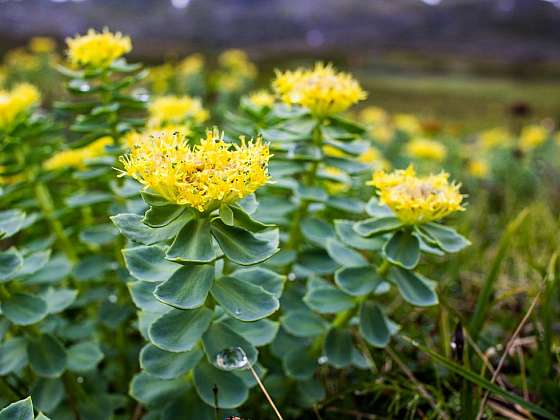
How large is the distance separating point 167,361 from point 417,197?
978mm

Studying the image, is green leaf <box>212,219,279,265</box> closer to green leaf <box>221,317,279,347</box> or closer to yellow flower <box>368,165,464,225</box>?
green leaf <box>221,317,279,347</box>

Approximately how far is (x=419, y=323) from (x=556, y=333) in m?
0.70

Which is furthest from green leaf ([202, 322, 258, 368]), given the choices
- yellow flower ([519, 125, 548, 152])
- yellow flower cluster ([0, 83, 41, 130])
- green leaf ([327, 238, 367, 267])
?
yellow flower ([519, 125, 548, 152])

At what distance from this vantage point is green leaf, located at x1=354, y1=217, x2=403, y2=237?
6.05ft

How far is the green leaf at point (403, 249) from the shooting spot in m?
1.85

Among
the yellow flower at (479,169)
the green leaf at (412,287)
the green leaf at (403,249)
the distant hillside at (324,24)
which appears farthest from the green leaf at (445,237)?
the distant hillside at (324,24)

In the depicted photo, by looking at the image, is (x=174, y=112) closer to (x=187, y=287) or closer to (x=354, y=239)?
(x=354, y=239)

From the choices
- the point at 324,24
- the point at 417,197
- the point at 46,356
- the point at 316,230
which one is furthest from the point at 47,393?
the point at 324,24

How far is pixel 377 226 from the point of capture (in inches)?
76.2

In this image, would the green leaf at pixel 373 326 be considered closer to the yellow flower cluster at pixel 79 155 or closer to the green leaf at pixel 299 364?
the green leaf at pixel 299 364

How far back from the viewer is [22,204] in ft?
8.19

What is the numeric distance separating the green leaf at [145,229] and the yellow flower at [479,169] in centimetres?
439

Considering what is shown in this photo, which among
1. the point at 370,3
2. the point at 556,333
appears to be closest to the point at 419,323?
the point at 556,333

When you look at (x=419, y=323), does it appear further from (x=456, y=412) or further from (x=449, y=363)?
(x=449, y=363)
